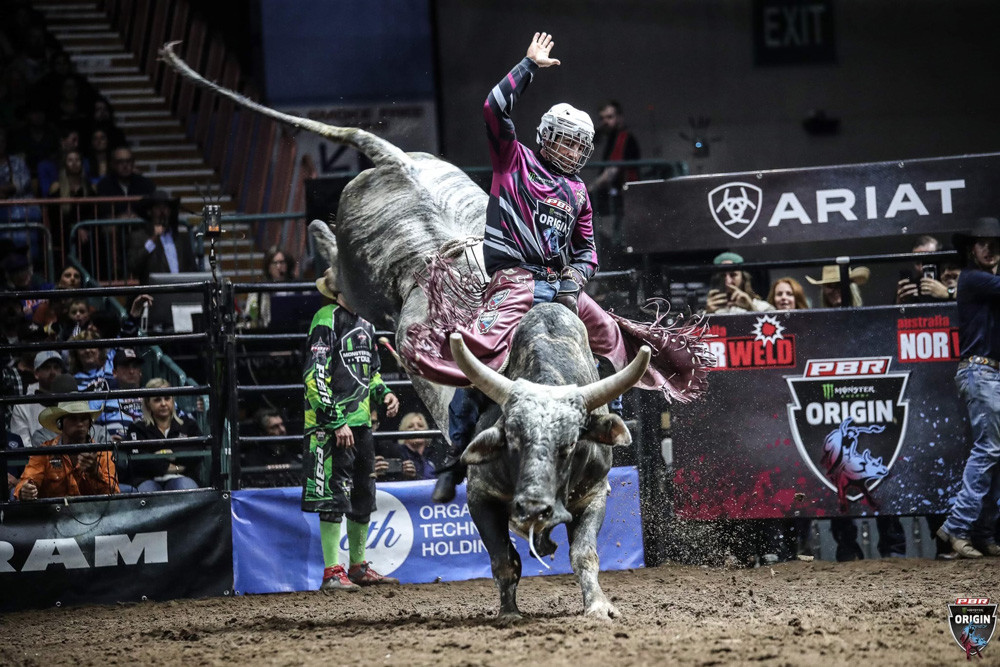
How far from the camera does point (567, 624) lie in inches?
225

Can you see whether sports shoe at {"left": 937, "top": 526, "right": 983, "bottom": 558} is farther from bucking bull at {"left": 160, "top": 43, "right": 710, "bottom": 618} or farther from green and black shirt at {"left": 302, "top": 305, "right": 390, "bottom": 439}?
green and black shirt at {"left": 302, "top": 305, "right": 390, "bottom": 439}

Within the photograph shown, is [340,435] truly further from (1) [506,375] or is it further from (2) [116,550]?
(1) [506,375]

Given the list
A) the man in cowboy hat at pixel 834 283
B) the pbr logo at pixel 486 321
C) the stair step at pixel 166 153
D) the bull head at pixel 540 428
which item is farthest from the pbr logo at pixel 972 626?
the stair step at pixel 166 153

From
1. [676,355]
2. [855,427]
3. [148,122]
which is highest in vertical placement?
[148,122]

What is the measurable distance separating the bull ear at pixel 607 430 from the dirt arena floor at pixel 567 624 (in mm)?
849

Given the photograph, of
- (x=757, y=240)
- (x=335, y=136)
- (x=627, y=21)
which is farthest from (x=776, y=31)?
(x=335, y=136)

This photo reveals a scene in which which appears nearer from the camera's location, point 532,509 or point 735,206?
point 532,509

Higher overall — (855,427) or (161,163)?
(161,163)

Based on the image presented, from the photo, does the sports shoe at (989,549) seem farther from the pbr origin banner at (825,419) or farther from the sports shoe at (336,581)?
the sports shoe at (336,581)

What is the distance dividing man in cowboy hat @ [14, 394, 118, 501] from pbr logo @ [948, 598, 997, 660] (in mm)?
5528

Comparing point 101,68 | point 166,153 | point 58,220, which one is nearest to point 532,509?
point 58,220

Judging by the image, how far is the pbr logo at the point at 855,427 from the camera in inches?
332

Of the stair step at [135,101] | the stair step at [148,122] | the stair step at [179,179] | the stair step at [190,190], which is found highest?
the stair step at [135,101]

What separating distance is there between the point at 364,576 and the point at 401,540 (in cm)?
37
